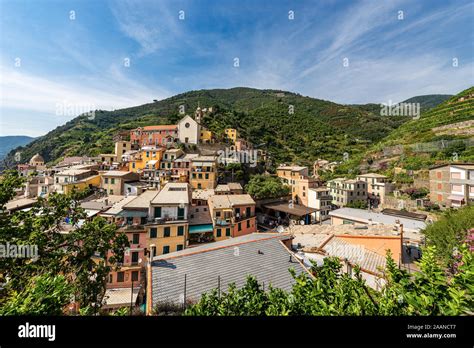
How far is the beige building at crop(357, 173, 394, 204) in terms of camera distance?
2811 centimetres

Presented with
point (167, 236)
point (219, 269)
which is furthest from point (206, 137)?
point (219, 269)

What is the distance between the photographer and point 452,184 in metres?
20.6

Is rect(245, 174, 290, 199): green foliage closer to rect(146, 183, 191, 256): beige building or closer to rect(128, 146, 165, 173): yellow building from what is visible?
rect(146, 183, 191, 256): beige building

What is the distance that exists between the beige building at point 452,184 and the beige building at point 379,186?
5.36 metres

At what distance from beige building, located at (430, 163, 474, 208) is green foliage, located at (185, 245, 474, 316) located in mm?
27102

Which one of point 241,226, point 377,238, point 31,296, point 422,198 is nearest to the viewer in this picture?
point 31,296

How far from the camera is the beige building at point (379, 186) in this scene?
1107 inches

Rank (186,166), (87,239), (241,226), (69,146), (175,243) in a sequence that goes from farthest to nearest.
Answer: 1. (69,146)
2. (186,166)
3. (241,226)
4. (175,243)
5. (87,239)

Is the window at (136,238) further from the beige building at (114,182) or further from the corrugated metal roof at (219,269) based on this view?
the beige building at (114,182)

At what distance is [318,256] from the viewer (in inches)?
378

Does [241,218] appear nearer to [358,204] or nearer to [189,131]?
[358,204]
